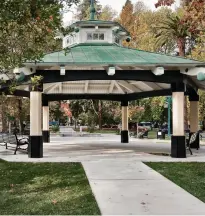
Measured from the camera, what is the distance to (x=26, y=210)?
22.2ft

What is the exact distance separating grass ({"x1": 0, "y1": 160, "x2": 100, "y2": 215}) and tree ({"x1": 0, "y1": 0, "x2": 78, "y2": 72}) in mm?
2589

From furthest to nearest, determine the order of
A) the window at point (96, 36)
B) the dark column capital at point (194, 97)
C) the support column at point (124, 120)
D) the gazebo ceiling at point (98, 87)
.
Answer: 1. the support column at point (124, 120)
2. the gazebo ceiling at point (98, 87)
3. the dark column capital at point (194, 97)
4. the window at point (96, 36)

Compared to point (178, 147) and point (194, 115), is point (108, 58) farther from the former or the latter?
point (194, 115)

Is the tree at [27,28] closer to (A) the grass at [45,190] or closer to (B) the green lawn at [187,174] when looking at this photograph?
(A) the grass at [45,190]

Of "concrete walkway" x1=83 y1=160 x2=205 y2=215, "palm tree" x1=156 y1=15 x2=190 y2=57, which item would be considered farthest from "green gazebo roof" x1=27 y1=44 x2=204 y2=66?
"palm tree" x1=156 y1=15 x2=190 y2=57

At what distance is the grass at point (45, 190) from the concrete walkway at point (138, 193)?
0.27 meters

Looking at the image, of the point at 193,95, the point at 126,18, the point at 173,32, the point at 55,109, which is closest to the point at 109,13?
the point at 126,18

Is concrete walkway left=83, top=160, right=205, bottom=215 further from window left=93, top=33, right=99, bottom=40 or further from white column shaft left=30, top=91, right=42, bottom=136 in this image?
window left=93, top=33, right=99, bottom=40

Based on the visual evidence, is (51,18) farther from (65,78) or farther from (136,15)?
(136,15)

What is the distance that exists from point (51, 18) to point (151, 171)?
6.15m

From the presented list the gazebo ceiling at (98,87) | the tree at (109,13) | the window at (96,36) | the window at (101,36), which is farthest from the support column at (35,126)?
the tree at (109,13)

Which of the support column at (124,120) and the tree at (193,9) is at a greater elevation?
the tree at (193,9)

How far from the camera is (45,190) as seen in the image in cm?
854

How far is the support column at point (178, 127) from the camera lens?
14.9 meters
